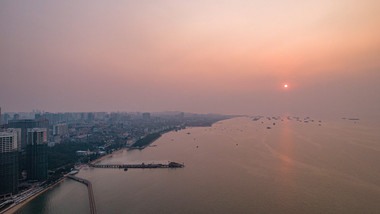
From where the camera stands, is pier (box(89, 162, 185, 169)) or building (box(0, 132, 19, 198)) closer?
building (box(0, 132, 19, 198))

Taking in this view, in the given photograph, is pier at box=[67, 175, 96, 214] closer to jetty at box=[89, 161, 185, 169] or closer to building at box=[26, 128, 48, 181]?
building at box=[26, 128, 48, 181]

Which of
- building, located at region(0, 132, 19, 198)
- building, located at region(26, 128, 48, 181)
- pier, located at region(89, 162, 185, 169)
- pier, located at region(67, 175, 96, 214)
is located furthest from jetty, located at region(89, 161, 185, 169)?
building, located at region(0, 132, 19, 198)

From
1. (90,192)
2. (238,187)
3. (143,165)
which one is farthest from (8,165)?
(238,187)

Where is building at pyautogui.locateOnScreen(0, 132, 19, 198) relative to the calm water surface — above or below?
above

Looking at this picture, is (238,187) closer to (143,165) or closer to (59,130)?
(143,165)

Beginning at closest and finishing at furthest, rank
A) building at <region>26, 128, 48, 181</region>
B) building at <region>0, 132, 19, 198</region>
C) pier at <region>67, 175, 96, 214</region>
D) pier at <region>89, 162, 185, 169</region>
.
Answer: pier at <region>67, 175, 96, 214</region>
building at <region>0, 132, 19, 198</region>
building at <region>26, 128, 48, 181</region>
pier at <region>89, 162, 185, 169</region>

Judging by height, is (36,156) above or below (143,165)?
above
